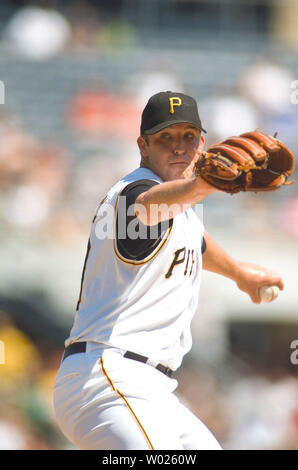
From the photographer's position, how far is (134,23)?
12.1 m

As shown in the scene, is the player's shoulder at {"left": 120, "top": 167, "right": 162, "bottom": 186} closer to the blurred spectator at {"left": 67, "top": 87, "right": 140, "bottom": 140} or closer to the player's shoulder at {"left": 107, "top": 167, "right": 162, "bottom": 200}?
the player's shoulder at {"left": 107, "top": 167, "right": 162, "bottom": 200}

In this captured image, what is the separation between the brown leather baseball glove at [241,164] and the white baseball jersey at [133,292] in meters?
0.36

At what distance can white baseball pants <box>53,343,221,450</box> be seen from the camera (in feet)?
9.21

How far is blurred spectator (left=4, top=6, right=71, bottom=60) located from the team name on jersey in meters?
7.76

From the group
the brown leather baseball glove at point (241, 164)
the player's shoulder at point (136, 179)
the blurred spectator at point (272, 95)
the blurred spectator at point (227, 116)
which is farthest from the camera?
the blurred spectator at point (272, 95)

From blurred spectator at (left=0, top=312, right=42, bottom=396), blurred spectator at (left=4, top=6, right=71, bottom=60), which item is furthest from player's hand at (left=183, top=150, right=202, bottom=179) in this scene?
blurred spectator at (left=4, top=6, right=71, bottom=60)

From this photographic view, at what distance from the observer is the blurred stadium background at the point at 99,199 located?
7492mm

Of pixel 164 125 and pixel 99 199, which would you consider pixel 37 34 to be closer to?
pixel 99 199

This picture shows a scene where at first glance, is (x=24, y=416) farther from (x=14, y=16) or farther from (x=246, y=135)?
(x=14, y=16)

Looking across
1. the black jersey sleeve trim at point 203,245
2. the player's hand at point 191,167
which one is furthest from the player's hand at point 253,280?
the player's hand at point 191,167

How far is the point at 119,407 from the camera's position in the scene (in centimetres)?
285

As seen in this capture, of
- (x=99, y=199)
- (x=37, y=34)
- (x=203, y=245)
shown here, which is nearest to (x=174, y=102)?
(x=203, y=245)

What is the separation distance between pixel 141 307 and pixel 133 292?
0.22 ft

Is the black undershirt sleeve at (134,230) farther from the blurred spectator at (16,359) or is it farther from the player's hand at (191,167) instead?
the blurred spectator at (16,359)
